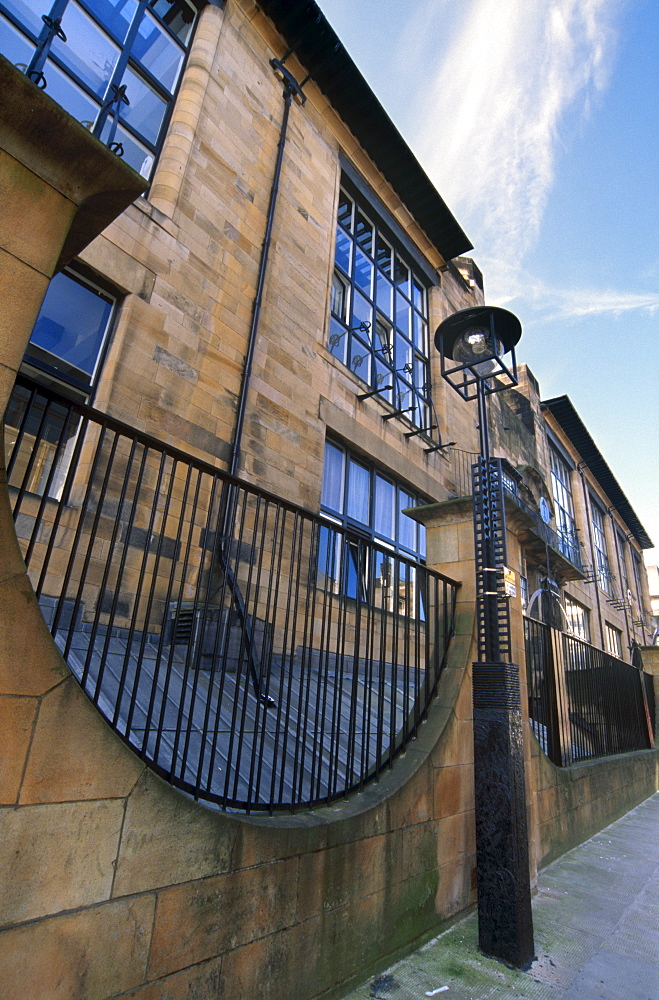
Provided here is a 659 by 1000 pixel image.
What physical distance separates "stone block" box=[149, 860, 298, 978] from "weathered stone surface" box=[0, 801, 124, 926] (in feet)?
1.11

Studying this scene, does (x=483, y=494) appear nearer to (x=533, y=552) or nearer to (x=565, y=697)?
(x=533, y=552)

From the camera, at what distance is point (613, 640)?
26.7 meters

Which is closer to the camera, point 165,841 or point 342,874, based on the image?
point 165,841

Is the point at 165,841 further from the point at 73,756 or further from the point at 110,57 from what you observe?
the point at 110,57

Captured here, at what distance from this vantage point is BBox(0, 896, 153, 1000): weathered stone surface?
66.8 inches

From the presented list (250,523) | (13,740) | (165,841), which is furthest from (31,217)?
(250,523)

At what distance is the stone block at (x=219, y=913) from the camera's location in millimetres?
2094

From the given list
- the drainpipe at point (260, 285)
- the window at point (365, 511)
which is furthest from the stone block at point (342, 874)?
the window at point (365, 511)

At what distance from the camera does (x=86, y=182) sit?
6.92ft

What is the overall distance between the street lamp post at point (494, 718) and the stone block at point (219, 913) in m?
1.79

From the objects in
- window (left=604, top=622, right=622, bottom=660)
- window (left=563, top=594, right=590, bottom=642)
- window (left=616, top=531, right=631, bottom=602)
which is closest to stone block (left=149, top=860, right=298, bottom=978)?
window (left=563, top=594, right=590, bottom=642)

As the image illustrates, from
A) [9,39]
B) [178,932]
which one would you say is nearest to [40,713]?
[178,932]

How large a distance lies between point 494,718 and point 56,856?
3.16 meters

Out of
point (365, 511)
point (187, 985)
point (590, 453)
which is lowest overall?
point (187, 985)
